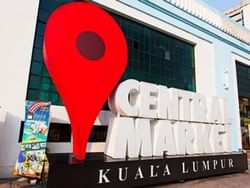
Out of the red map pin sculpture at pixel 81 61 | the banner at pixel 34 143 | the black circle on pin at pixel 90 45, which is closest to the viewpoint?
the red map pin sculpture at pixel 81 61

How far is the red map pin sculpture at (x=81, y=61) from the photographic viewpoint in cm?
482

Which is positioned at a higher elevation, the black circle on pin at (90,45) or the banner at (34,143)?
the black circle on pin at (90,45)

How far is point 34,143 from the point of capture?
5242 mm

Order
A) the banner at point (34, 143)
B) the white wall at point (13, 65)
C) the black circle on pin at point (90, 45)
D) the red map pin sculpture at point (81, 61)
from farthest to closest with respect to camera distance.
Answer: the white wall at point (13, 65) → the black circle on pin at point (90, 45) → the banner at point (34, 143) → the red map pin sculpture at point (81, 61)

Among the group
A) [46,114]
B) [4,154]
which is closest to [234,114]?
[46,114]

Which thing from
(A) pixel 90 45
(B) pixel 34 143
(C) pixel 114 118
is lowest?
(B) pixel 34 143

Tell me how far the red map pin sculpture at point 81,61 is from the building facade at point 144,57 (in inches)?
77.0

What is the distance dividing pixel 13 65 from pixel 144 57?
5618 mm

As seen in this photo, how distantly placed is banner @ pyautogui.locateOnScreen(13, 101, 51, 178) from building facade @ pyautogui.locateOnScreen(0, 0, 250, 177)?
3.10 ft

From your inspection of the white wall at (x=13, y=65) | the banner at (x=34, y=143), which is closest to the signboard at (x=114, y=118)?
the banner at (x=34, y=143)

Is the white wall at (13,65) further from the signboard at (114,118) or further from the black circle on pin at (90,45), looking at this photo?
the black circle on pin at (90,45)

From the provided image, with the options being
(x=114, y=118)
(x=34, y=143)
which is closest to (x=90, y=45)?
(x=114, y=118)

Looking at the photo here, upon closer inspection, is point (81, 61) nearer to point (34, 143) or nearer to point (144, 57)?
point (34, 143)

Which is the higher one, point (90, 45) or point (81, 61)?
point (90, 45)
